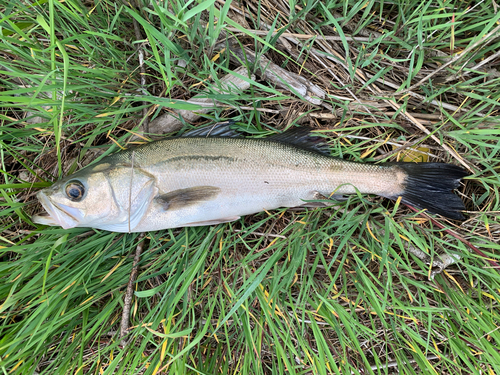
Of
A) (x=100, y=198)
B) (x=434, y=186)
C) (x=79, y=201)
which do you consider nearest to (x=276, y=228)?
(x=434, y=186)

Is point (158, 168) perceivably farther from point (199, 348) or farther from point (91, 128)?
point (199, 348)

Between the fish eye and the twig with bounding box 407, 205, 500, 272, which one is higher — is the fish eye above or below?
above

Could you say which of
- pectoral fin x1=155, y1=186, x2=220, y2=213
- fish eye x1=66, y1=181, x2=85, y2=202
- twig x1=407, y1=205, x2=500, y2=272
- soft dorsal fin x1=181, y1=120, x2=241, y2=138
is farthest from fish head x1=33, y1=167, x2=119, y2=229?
twig x1=407, y1=205, x2=500, y2=272

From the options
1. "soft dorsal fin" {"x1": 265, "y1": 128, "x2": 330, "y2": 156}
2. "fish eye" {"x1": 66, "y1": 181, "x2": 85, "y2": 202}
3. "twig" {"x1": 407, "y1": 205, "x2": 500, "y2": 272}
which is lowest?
"twig" {"x1": 407, "y1": 205, "x2": 500, "y2": 272}

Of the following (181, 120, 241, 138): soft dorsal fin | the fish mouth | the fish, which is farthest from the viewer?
(181, 120, 241, 138): soft dorsal fin

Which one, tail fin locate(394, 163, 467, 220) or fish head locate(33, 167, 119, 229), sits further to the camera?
tail fin locate(394, 163, 467, 220)

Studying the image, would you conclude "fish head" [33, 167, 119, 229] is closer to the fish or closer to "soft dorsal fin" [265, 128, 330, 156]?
the fish

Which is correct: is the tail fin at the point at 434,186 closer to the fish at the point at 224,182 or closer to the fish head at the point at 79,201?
the fish at the point at 224,182

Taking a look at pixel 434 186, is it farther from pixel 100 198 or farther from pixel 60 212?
pixel 60 212

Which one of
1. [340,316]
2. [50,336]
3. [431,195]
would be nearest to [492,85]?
[431,195]
